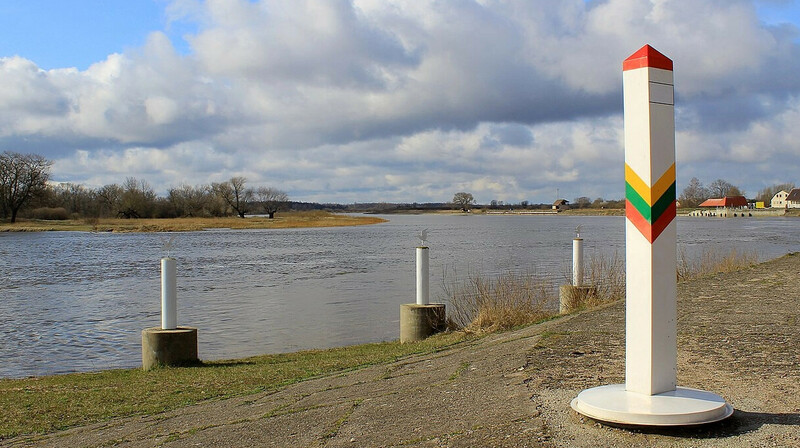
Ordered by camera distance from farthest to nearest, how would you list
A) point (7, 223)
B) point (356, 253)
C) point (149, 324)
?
point (7, 223)
point (356, 253)
point (149, 324)

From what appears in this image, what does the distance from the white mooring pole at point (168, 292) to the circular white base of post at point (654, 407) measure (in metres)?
6.68

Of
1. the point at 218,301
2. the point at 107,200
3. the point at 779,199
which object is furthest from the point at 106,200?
the point at 779,199

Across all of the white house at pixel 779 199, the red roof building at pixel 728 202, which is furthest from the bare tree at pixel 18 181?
the white house at pixel 779 199

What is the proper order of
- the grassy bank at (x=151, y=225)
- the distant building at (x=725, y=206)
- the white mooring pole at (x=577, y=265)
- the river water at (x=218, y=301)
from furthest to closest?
the distant building at (x=725, y=206)
the grassy bank at (x=151, y=225)
the white mooring pole at (x=577, y=265)
the river water at (x=218, y=301)

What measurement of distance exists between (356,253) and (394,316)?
25.3 metres

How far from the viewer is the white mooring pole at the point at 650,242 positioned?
4.54m

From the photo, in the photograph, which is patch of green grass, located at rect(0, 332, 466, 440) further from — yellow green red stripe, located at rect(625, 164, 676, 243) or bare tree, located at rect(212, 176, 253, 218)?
bare tree, located at rect(212, 176, 253, 218)

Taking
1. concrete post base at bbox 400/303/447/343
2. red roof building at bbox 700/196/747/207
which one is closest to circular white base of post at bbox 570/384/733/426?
concrete post base at bbox 400/303/447/343

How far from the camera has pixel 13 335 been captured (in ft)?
49.5

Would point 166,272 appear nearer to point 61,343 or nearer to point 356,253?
point 61,343

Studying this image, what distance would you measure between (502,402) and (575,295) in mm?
9085

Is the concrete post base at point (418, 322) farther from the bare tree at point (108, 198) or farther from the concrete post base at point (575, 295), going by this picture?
the bare tree at point (108, 198)

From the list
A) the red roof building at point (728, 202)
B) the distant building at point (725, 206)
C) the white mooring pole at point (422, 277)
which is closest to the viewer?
the white mooring pole at point (422, 277)

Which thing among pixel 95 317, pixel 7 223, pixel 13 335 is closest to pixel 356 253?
pixel 95 317
